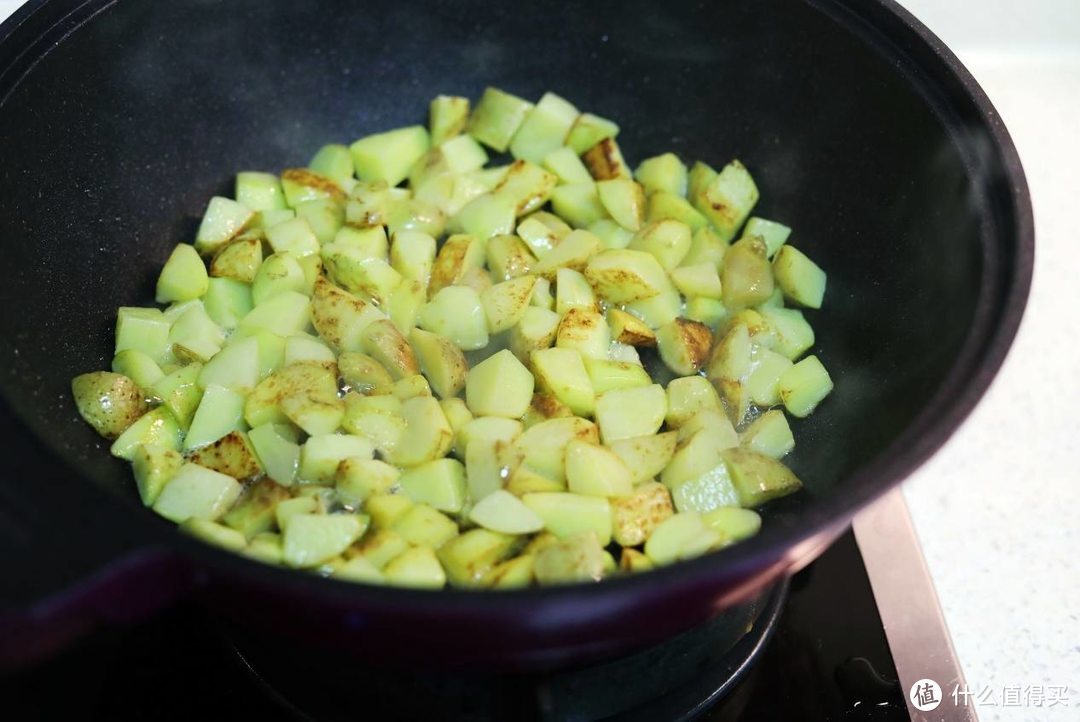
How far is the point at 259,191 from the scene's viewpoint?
1.50 meters

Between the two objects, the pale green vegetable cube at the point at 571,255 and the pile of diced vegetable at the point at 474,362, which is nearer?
the pile of diced vegetable at the point at 474,362

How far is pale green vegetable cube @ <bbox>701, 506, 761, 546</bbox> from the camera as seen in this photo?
1.09m

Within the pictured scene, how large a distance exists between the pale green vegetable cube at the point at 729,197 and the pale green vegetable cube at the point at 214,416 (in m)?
0.74

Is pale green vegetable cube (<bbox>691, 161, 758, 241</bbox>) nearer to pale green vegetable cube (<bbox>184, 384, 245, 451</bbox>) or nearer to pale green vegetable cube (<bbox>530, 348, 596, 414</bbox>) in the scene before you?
pale green vegetable cube (<bbox>530, 348, 596, 414</bbox>)

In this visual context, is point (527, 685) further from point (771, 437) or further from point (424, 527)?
point (771, 437)

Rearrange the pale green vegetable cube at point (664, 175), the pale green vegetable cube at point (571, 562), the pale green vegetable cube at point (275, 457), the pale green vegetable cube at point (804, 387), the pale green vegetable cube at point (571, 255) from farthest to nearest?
the pale green vegetable cube at point (664, 175) < the pale green vegetable cube at point (571, 255) < the pale green vegetable cube at point (804, 387) < the pale green vegetable cube at point (275, 457) < the pale green vegetable cube at point (571, 562)

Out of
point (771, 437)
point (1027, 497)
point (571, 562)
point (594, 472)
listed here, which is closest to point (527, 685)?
point (571, 562)

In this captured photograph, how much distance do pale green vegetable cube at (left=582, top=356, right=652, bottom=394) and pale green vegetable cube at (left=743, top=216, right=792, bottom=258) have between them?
1.08 ft

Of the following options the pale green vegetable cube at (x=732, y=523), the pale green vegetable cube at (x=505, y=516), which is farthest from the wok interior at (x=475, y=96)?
the pale green vegetable cube at (x=505, y=516)

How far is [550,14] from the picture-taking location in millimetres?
1536

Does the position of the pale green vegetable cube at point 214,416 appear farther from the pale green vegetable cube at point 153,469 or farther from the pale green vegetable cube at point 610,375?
the pale green vegetable cube at point 610,375

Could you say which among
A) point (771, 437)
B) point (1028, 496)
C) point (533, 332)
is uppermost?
point (533, 332)

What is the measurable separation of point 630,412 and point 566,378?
92mm

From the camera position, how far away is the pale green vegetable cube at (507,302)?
1.35 metres
